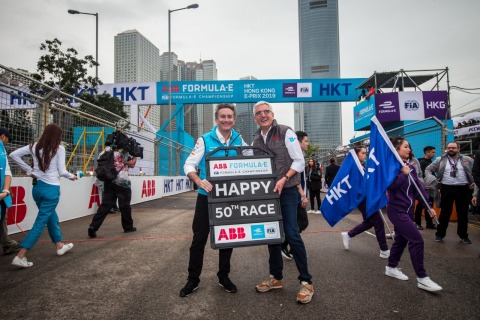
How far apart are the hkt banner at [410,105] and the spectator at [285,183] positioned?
13.2 m

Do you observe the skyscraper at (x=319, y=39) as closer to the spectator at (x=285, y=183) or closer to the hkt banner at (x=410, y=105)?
the hkt banner at (x=410, y=105)

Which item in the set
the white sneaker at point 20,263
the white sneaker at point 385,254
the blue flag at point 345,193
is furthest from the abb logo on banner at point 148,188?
the white sneaker at point 385,254

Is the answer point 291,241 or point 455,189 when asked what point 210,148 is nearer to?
point 291,241

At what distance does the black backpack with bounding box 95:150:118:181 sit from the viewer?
5684 millimetres

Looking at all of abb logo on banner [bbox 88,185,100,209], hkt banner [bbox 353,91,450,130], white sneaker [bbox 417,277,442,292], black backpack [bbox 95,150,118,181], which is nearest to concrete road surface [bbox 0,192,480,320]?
white sneaker [bbox 417,277,442,292]

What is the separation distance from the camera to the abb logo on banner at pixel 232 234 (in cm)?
263

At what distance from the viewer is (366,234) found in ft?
19.2

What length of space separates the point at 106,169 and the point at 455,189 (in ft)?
21.8

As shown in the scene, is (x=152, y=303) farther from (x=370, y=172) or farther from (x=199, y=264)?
(x=370, y=172)

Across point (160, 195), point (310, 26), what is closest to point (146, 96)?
point (160, 195)

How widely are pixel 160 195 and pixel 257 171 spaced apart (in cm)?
1112

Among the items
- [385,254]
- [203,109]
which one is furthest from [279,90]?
[203,109]

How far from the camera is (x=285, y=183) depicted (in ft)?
9.57

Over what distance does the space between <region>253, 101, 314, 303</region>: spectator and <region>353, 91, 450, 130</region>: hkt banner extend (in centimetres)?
1317
